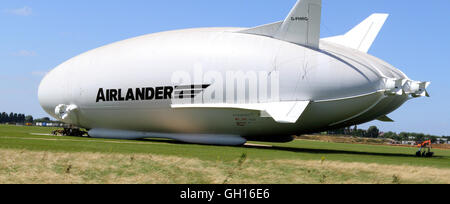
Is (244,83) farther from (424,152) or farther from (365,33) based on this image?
(424,152)

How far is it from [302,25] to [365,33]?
353 inches

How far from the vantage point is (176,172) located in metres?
17.6

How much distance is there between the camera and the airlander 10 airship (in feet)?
107

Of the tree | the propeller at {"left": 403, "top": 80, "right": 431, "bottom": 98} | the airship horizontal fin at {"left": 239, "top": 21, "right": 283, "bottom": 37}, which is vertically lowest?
the tree

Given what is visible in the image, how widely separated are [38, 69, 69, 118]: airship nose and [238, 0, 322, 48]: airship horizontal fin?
2173 cm

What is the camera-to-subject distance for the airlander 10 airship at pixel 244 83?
32.8 m

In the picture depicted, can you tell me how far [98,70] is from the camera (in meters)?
42.1

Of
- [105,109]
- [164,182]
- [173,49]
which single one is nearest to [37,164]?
[164,182]

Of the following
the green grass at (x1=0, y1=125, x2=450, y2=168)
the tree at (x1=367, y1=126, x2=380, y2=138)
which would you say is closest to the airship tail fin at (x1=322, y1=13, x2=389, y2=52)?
the green grass at (x1=0, y1=125, x2=450, y2=168)

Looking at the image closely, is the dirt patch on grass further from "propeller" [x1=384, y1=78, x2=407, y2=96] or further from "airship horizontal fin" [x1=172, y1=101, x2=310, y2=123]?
"propeller" [x1=384, y1=78, x2=407, y2=96]

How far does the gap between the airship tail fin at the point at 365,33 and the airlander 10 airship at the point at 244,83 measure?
0.27 ft

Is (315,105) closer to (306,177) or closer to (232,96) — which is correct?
(232,96)

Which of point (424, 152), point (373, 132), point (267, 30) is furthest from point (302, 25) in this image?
point (373, 132)
